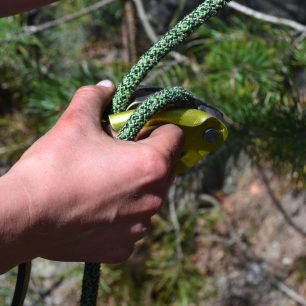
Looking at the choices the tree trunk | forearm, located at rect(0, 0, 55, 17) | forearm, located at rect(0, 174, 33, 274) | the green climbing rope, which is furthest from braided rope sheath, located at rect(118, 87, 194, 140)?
the tree trunk

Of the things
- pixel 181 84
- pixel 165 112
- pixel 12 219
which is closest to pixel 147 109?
pixel 165 112

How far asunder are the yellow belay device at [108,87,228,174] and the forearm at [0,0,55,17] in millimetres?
184

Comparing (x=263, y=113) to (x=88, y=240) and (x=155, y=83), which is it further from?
(x=88, y=240)

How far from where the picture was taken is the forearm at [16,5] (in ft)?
2.15

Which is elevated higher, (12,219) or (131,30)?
(12,219)

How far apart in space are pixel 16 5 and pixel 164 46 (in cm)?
20

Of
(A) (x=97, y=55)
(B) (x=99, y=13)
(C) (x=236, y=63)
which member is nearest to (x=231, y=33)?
(C) (x=236, y=63)

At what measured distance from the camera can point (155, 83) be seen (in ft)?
3.67

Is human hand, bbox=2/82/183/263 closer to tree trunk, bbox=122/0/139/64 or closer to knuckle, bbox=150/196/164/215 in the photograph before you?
knuckle, bbox=150/196/164/215

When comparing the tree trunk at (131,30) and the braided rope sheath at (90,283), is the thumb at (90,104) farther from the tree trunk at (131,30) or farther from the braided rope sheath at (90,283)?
the tree trunk at (131,30)

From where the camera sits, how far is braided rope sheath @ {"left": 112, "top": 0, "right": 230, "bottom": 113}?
0.56 meters

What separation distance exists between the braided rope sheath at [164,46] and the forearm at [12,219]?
0.51 feet

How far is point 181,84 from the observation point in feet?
3.75

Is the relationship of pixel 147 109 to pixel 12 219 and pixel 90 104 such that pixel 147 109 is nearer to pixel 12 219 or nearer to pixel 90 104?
pixel 90 104
